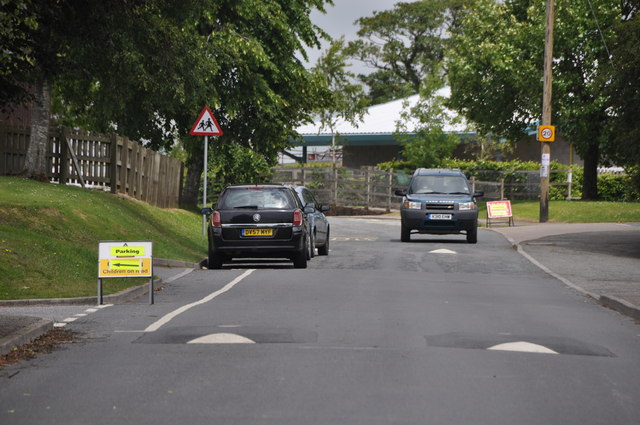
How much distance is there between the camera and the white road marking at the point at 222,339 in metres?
10.4

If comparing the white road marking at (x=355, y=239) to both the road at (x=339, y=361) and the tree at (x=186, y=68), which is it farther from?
the road at (x=339, y=361)

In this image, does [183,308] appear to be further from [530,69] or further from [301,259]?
[530,69]

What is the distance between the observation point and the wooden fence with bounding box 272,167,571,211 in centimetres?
5269

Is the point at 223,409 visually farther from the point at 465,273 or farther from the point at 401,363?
the point at 465,273

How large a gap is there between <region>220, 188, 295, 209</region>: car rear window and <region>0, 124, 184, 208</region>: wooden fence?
360 inches

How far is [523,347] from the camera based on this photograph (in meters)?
10.4

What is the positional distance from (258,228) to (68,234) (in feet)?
11.8

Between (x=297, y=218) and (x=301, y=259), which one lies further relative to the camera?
(x=301, y=259)

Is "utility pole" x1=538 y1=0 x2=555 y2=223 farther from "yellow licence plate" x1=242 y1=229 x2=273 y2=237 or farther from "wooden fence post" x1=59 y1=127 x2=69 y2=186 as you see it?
"yellow licence plate" x1=242 y1=229 x2=273 y2=237

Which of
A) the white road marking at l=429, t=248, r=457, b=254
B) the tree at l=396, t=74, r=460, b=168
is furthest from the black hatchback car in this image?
the tree at l=396, t=74, r=460, b=168

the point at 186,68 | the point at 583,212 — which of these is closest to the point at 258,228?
the point at 186,68

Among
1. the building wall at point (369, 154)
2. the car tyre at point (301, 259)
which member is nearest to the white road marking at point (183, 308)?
the car tyre at point (301, 259)

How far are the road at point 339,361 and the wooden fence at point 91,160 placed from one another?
12.8m

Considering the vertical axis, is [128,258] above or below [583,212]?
below
